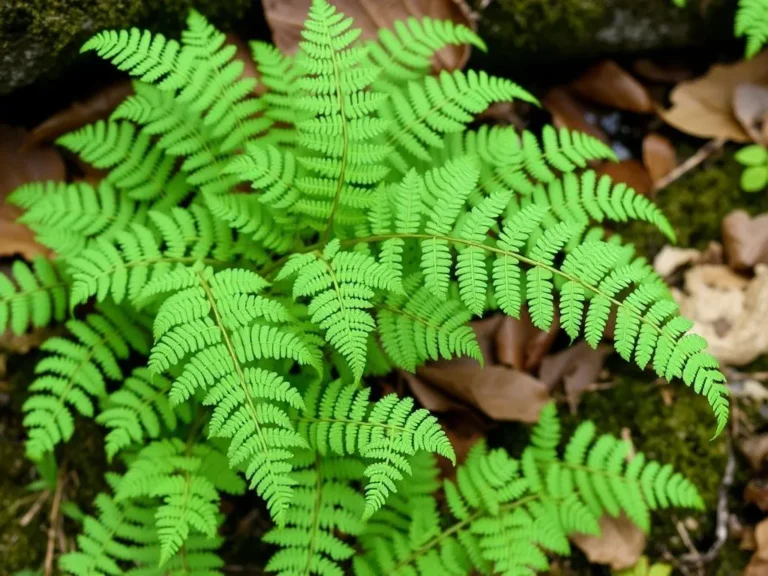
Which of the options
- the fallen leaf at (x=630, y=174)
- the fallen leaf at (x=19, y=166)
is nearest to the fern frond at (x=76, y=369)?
the fallen leaf at (x=19, y=166)

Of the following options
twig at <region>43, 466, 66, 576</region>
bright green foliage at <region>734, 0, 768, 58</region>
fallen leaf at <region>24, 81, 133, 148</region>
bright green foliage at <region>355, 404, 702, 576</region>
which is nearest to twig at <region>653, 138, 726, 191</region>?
bright green foliage at <region>734, 0, 768, 58</region>

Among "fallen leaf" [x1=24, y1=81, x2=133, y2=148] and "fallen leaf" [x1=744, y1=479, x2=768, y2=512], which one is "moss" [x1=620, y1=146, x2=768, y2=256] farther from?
"fallen leaf" [x1=24, y1=81, x2=133, y2=148]

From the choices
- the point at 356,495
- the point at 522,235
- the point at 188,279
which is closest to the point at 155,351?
the point at 188,279

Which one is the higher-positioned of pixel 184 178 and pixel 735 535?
pixel 184 178

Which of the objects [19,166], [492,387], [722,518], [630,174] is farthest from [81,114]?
[722,518]

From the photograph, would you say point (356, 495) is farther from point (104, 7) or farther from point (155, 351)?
point (104, 7)
